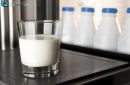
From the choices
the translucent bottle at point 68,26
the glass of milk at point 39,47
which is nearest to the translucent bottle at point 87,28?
the translucent bottle at point 68,26

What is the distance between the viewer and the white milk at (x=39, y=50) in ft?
1.60

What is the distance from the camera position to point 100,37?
718 millimetres

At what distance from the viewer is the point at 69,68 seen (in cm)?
56

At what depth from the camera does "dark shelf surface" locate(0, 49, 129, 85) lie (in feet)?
1.55

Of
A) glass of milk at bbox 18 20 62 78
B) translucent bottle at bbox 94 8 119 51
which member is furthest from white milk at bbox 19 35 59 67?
translucent bottle at bbox 94 8 119 51

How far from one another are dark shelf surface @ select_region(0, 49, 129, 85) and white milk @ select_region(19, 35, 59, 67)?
1.4 inches

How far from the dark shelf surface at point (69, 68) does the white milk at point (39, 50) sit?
36 millimetres

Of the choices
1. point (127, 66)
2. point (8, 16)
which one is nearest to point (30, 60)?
Answer: point (127, 66)

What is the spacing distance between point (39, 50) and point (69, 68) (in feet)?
0.36

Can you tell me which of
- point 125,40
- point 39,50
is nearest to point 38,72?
point 39,50

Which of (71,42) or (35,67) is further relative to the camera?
(71,42)

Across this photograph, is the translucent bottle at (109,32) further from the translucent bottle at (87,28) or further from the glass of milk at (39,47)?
the glass of milk at (39,47)

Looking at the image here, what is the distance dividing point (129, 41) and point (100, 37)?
0.31ft

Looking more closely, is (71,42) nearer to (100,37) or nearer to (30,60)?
(100,37)
